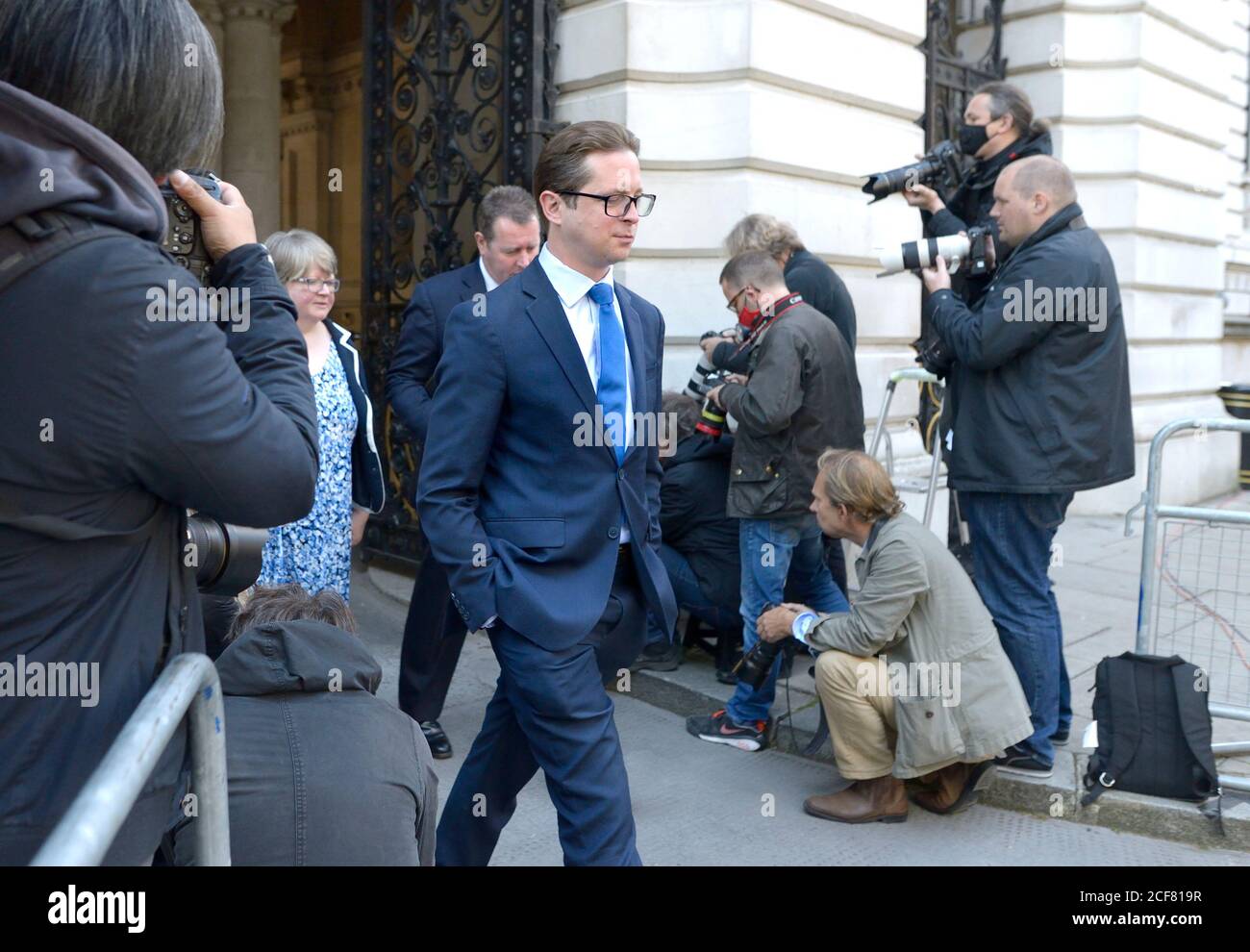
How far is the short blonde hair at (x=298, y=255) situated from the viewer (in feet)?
13.3

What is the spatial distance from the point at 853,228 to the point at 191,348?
627 centimetres

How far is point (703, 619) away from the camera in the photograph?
18.6 ft

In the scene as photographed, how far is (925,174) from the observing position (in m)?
5.64

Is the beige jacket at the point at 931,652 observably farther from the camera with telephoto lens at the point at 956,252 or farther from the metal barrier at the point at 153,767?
the metal barrier at the point at 153,767

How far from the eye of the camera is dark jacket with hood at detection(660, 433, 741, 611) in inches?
219

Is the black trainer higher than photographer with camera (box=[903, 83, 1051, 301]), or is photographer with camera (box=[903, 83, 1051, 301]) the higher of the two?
photographer with camera (box=[903, 83, 1051, 301])

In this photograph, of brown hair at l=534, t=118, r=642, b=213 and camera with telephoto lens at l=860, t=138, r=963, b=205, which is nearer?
brown hair at l=534, t=118, r=642, b=213

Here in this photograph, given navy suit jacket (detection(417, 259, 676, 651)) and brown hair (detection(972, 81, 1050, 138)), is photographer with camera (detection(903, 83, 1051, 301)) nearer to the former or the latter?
brown hair (detection(972, 81, 1050, 138))

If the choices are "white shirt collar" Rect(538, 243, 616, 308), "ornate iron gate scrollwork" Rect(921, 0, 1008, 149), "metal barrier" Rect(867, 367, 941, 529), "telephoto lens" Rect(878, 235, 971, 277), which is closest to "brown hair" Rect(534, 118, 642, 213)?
"white shirt collar" Rect(538, 243, 616, 308)

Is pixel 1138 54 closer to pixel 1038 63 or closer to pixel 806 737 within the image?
pixel 1038 63

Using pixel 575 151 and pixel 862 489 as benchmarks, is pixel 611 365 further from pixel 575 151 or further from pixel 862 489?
pixel 862 489

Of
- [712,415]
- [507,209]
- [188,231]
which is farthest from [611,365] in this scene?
[712,415]

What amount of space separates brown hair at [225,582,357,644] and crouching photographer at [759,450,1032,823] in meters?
2.16

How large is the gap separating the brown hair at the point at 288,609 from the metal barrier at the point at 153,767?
75 cm
